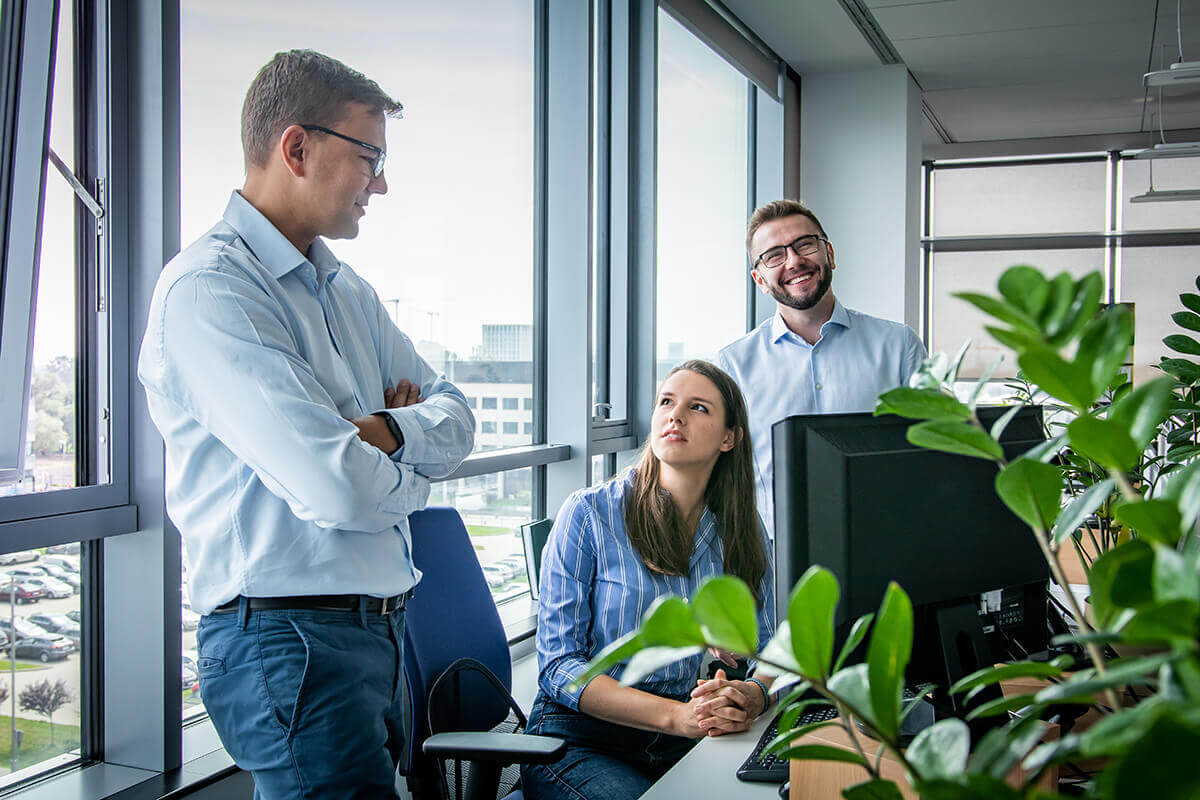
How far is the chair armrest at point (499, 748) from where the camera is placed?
5.36 feet

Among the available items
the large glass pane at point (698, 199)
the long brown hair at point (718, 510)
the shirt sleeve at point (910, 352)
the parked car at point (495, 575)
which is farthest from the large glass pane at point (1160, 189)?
the long brown hair at point (718, 510)

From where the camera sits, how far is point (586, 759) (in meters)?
1.78

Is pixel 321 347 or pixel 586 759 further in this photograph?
pixel 586 759

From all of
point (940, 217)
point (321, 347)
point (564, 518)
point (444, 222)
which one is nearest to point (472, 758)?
point (564, 518)

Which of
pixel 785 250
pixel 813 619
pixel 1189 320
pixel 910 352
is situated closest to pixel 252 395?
pixel 813 619

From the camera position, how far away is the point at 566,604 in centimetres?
194

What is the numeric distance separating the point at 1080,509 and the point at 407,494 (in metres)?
1.22

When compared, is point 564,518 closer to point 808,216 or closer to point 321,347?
point 321,347

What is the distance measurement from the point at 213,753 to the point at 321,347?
40.2 inches

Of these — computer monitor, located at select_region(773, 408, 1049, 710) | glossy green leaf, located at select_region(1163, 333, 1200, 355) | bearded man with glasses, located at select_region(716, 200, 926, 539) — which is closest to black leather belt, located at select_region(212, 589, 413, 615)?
computer monitor, located at select_region(773, 408, 1049, 710)

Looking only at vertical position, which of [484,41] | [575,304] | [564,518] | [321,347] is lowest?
[564,518]

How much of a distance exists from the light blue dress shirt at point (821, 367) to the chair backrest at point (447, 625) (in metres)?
1.03

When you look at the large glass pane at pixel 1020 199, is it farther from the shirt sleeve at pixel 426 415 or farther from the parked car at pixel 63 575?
the parked car at pixel 63 575

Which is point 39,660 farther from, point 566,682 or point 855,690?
point 855,690
